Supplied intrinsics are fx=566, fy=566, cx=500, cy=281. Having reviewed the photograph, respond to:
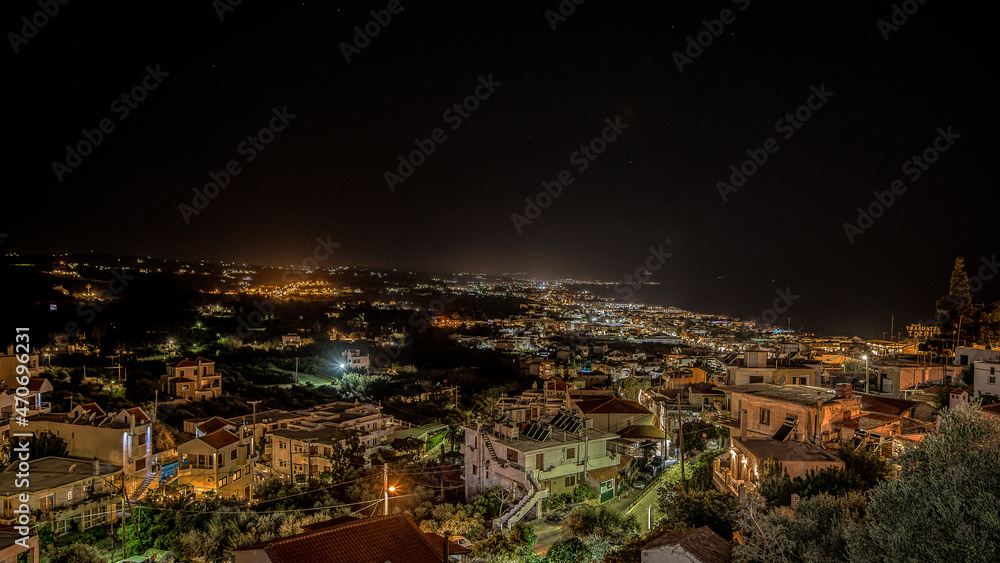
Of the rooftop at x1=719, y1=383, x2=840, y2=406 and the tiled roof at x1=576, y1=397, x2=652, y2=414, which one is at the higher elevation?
the rooftop at x1=719, y1=383, x2=840, y2=406

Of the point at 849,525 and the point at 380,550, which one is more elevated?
the point at 849,525

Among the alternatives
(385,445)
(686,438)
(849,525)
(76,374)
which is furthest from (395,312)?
(849,525)

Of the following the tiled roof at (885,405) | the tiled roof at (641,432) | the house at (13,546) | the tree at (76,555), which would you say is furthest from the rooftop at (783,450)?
the tree at (76,555)

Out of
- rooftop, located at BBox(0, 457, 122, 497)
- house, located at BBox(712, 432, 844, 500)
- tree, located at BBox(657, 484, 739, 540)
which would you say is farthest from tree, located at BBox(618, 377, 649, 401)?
rooftop, located at BBox(0, 457, 122, 497)

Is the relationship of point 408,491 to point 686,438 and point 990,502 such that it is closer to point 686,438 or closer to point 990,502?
point 686,438

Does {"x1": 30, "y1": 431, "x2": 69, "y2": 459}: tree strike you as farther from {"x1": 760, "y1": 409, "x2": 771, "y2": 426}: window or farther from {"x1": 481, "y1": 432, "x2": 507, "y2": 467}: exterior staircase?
{"x1": 760, "y1": 409, "x2": 771, "y2": 426}: window

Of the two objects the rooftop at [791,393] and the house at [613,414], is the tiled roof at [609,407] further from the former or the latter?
the rooftop at [791,393]
